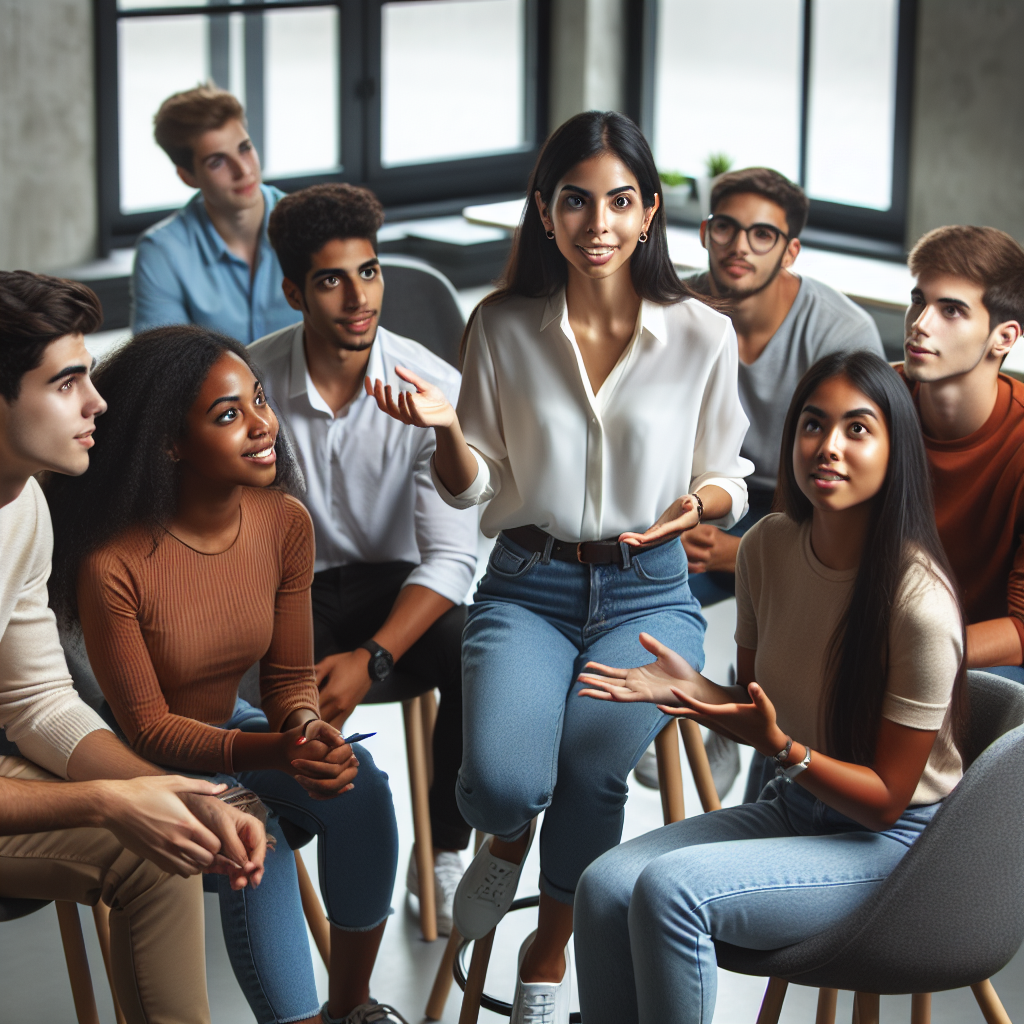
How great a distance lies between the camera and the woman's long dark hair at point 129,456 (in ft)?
6.31

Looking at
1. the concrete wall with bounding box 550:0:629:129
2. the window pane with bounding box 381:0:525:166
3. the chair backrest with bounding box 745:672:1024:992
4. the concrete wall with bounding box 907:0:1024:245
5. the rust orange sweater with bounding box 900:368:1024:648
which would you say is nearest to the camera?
the chair backrest with bounding box 745:672:1024:992

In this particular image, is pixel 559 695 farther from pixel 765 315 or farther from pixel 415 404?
pixel 765 315

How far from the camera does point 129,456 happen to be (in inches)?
75.9

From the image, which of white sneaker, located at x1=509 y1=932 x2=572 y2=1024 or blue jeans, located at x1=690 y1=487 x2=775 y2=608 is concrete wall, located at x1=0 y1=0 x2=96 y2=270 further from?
white sneaker, located at x1=509 y1=932 x2=572 y2=1024

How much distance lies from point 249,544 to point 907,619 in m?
0.89

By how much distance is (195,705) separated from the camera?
2012 mm

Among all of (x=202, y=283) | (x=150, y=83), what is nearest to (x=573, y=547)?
(x=202, y=283)

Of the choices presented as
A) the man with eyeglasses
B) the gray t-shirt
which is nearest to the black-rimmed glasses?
the man with eyeglasses

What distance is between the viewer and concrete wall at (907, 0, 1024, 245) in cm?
416

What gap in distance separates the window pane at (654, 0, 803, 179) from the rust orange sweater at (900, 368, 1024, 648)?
2847 millimetres

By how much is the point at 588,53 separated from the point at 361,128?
0.90 meters

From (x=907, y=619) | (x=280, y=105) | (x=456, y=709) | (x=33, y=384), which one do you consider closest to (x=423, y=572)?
(x=456, y=709)

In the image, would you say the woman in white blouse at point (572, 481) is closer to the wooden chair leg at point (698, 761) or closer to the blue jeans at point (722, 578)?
the wooden chair leg at point (698, 761)

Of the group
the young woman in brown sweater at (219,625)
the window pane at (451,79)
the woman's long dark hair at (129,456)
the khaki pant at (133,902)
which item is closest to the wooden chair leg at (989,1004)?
the young woman in brown sweater at (219,625)
